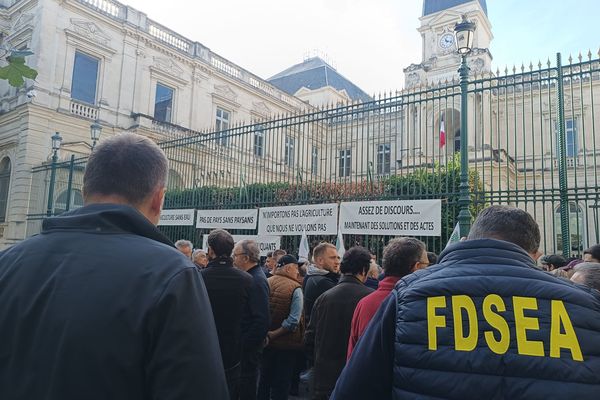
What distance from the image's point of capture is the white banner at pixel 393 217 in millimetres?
6727

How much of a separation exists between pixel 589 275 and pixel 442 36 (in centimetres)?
2858

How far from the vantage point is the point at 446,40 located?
27.4 meters

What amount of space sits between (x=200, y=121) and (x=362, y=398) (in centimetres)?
2548

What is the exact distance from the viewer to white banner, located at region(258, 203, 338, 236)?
7938 millimetres

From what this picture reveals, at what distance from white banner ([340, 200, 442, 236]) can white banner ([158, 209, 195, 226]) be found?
4.23 metres

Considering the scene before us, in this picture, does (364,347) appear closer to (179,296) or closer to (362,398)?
(362,398)

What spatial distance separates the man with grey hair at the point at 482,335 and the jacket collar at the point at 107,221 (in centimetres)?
95

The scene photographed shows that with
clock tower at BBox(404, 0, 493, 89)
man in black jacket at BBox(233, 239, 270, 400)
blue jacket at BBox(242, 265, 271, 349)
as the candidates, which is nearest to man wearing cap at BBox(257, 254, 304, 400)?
man in black jacket at BBox(233, 239, 270, 400)

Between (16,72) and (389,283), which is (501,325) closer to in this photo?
(389,283)

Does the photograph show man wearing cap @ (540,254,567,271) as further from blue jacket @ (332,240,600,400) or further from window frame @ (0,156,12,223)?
window frame @ (0,156,12,223)

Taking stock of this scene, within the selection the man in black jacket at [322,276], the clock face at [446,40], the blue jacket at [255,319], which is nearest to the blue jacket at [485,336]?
the blue jacket at [255,319]

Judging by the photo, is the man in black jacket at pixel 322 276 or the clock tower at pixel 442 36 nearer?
the man in black jacket at pixel 322 276

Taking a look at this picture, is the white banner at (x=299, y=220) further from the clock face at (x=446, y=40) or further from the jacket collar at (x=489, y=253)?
the clock face at (x=446, y=40)

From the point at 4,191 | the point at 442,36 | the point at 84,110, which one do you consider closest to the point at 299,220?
the point at 84,110
